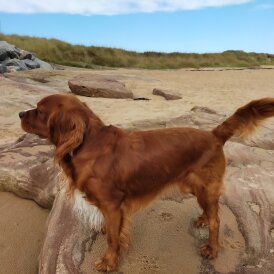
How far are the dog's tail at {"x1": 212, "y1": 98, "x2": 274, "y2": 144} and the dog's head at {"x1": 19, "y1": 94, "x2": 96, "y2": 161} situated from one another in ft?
3.80

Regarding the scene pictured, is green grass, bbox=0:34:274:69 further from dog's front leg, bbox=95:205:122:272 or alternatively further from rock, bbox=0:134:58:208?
dog's front leg, bbox=95:205:122:272

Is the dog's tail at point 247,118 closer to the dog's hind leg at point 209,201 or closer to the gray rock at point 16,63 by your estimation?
the dog's hind leg at point 209,201

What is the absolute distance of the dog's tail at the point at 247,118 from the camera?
3.79 m

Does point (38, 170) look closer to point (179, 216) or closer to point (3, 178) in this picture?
point (3, 178)

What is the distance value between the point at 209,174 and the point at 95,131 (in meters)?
0.99

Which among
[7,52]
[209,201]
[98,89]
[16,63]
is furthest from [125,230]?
[7,52]

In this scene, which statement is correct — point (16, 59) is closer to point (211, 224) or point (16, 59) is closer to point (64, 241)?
point (64, 241)

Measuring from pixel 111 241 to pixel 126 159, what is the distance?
0.67 meters

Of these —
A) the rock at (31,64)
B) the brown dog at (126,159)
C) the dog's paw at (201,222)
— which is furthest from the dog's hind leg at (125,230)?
the rock at (31,64)

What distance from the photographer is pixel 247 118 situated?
3.80 meters

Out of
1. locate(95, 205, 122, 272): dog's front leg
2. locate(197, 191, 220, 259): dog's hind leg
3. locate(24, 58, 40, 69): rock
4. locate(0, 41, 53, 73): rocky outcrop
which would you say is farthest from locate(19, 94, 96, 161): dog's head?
locate(24, 58, 40, 69): rock

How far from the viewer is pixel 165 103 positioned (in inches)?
470

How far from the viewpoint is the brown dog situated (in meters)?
3.43

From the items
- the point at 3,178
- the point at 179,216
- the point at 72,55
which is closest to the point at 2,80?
the point at 3,178
